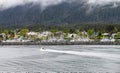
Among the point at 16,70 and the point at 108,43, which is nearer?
the point at 16,70

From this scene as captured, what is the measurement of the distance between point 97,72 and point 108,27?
471 feet

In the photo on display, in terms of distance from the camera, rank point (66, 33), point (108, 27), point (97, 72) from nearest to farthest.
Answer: point (97, 72) → point (66, 33) → point (108, 27)

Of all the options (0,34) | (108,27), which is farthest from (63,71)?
(108,27)

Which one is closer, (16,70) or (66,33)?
(16,70)

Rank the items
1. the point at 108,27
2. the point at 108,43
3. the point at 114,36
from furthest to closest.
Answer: the point at 108,27 < the point at 114,36 < the point at 108,43

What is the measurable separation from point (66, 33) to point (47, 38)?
326 inches

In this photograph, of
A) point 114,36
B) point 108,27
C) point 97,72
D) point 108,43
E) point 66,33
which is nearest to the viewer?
point 97,72

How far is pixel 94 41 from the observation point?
147875 mm

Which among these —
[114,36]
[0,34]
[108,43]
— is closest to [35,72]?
[108,43]

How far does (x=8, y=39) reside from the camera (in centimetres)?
16688

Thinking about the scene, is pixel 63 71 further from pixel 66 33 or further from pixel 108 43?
pixel 66 33

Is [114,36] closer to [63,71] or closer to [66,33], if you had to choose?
[66,33]

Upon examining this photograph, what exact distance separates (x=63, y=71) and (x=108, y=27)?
5617 inches

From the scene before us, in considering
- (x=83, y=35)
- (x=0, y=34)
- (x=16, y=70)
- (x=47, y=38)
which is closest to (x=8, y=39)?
(x=0, y=34)
